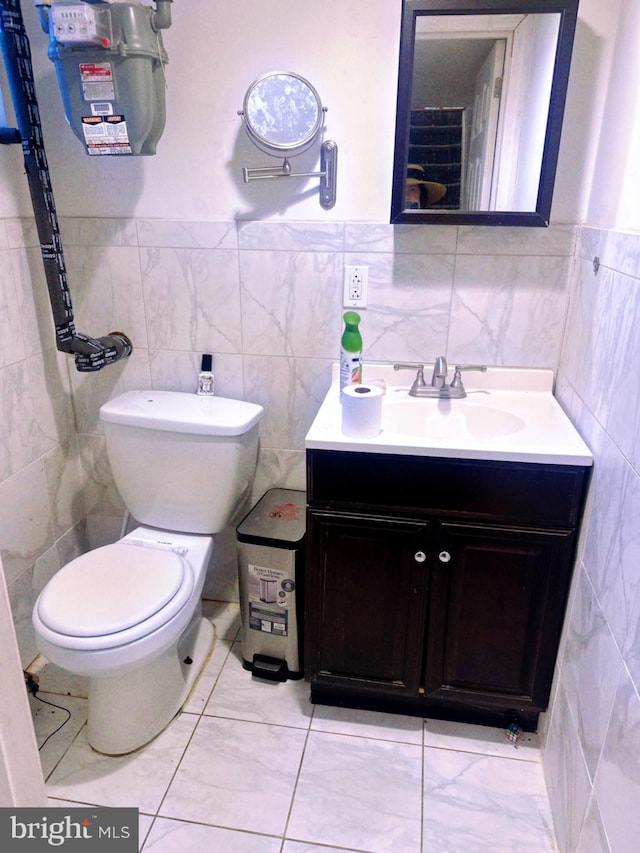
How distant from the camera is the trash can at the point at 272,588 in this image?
1686 millimetres

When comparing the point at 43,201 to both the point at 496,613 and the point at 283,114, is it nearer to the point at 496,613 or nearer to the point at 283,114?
the point at 283,114

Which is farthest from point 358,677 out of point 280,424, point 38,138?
A: point 38,138

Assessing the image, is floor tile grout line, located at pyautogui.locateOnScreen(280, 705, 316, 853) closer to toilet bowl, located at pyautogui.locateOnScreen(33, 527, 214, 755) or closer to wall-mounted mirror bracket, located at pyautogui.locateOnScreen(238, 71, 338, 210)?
toilet bowl, located at pyautogui.locateOnScreen(33, 527, 214, 755)

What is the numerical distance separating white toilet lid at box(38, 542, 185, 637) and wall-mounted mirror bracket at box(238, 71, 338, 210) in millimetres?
1160

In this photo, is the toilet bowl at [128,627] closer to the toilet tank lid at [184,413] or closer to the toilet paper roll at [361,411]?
the toilet tank lid at [184,413]

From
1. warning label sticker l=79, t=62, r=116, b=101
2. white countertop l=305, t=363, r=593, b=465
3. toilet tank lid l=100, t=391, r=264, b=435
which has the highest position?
warning label sticker l=79, t=62, r=116, b=101

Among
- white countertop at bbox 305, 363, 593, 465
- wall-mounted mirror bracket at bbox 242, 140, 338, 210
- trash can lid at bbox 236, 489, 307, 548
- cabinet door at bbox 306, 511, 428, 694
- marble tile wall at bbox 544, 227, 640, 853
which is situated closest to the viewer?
marble tile wall at bbox 544, 227, 640, 853

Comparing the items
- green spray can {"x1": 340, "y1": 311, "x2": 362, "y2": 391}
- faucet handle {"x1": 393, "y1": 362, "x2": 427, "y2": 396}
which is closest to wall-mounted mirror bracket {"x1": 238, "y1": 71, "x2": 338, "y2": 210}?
green spray can {"x1": 340, "y1": 311, "x2": 362, "y2": 391}

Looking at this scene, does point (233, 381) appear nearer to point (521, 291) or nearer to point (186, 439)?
point (186, 439)

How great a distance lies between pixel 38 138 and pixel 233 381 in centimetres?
85

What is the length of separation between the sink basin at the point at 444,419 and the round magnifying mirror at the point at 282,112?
2.48 feet

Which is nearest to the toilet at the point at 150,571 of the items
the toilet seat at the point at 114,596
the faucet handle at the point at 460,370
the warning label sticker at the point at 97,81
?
the toilet seat at the point at 114,596

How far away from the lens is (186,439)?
167 cm

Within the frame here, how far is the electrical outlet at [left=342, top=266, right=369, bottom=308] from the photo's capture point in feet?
5.56
